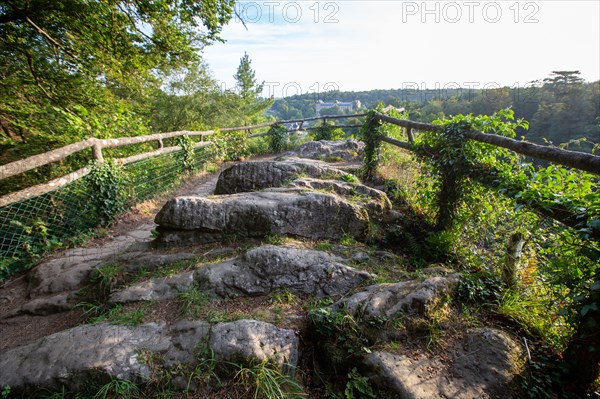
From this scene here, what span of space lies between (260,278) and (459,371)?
1.90m

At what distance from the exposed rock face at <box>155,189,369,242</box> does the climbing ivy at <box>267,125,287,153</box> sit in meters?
9.93

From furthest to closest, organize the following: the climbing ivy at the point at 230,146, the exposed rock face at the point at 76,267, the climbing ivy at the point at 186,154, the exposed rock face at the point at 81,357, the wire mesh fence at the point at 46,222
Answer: the climbing ivy at the point at 230,146 → the climbing ivy at the point at 186,154 → the wire mesh fence at the point at 46,222 → the exposed rock face at the point at 76,267 → the exposed rock face at the point at 81,357

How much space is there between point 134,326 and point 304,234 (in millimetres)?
2115

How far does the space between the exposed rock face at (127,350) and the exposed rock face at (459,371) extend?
2.32 feet

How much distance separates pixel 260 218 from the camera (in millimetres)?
3650

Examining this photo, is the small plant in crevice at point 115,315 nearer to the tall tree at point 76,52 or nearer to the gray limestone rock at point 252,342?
the gray limestone rock at point 252,342

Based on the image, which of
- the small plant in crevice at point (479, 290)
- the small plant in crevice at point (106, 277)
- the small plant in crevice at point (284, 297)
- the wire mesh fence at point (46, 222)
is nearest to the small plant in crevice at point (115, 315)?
the small plant in crevice at point (106, 277)

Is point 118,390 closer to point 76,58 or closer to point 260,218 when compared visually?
point 260,218

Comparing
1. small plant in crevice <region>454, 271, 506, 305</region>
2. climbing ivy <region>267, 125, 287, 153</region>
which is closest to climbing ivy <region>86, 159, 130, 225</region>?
small plant in crevice <region>454, 271, 506, 305</region>

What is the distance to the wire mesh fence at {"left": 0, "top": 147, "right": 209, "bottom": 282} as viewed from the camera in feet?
11.8

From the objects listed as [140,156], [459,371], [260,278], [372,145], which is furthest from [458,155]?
[140,156]

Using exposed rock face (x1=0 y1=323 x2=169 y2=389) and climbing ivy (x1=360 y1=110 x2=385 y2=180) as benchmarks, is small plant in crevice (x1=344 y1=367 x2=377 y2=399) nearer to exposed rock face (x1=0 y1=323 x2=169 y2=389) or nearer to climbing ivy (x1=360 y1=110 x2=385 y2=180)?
exposed rock face (x1=0 y1=323 x2=169 y2=389)

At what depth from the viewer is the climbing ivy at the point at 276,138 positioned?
43.8ft

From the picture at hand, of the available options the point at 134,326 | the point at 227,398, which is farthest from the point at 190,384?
the point at 134,326
